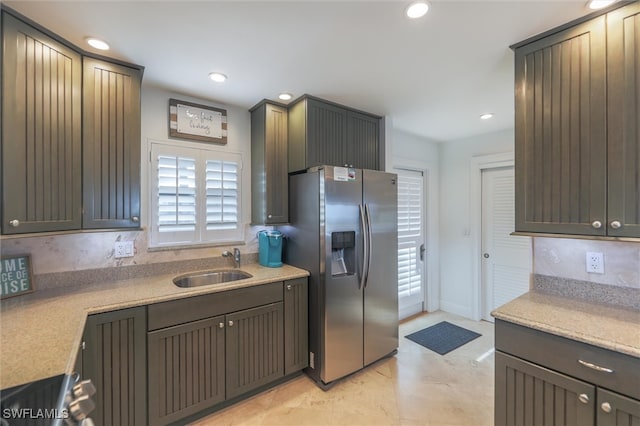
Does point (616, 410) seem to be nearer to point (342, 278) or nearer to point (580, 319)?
point (580, 319)

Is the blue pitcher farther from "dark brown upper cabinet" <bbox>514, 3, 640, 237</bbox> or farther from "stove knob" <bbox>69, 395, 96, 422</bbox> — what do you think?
"dark brown upper cabinet" <bbox>514, 3, 640, 237</bbox>

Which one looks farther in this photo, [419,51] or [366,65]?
[366,65]

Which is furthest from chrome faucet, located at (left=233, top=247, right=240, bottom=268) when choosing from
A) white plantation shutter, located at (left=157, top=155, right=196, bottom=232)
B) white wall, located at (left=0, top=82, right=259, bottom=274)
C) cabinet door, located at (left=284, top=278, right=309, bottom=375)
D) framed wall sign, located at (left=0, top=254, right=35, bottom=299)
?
framed wall sign, located at (left=0, top=254, right=35, bottom=299)

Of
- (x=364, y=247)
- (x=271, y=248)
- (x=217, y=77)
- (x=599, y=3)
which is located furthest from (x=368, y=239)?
(x=599, y=3)

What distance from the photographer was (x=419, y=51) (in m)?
1.73

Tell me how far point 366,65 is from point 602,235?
1.65 metres

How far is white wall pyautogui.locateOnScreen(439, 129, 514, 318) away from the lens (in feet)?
11.9

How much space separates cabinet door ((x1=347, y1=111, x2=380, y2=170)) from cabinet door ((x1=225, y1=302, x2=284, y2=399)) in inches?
62.2

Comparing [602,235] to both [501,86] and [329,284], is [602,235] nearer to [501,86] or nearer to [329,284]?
[501,86]

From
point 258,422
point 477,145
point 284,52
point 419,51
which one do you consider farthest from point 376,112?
point 258,422

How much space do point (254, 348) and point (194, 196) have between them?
138 cm

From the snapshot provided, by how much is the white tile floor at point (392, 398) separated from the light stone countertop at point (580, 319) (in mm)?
994

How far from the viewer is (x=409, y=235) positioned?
142 inches

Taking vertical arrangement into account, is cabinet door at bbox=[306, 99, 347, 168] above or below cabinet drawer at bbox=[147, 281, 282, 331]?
above
